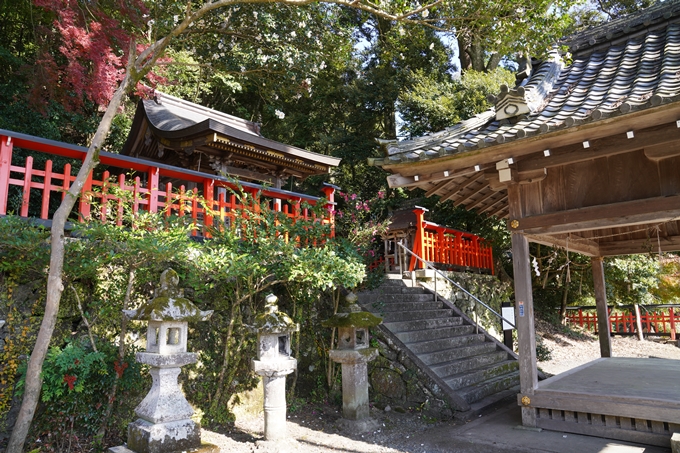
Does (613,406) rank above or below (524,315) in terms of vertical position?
below

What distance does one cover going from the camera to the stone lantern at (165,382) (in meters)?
4.14

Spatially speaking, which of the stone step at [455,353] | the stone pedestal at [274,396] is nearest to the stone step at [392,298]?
the stone step at [455,353]

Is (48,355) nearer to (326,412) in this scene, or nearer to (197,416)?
(197,416)

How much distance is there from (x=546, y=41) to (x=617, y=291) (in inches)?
539

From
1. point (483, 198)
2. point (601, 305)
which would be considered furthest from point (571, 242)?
point (601, 305)

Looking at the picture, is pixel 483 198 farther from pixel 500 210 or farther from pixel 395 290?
pixel 395 290

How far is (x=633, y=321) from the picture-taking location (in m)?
15.1

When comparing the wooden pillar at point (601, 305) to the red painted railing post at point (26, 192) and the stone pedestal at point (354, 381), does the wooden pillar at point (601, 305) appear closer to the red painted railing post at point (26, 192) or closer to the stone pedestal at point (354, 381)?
the stone pedestal at point (354, 381)

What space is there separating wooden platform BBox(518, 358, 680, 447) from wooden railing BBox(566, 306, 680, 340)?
9.16 meters

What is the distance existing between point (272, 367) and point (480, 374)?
4.19 m

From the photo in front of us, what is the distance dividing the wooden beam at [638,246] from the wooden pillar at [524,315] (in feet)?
12.0

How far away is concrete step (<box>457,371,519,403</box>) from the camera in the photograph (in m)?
6.78

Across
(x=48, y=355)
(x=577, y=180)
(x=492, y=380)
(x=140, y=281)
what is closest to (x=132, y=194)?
(x=140, y=281)

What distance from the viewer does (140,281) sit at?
17.5 ft
